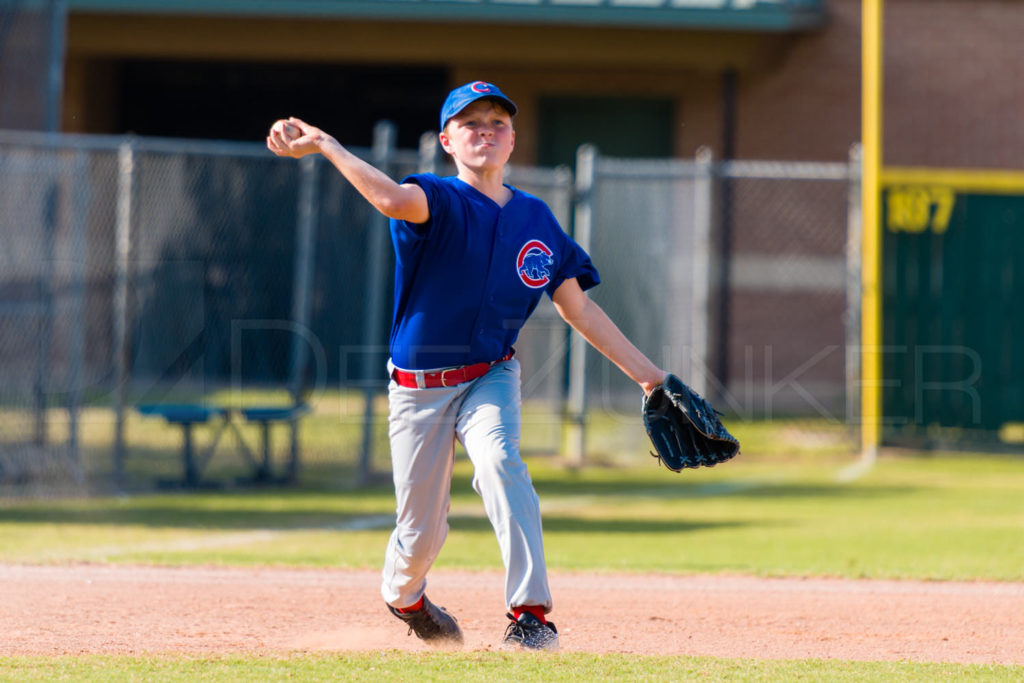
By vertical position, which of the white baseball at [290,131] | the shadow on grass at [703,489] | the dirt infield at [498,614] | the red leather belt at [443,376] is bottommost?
the dirt infield at [498,614]

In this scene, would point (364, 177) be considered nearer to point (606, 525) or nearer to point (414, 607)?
point (414, 607)

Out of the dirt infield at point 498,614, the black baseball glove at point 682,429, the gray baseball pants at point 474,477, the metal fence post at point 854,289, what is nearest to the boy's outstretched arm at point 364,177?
the gray baseball pants at point 474,477

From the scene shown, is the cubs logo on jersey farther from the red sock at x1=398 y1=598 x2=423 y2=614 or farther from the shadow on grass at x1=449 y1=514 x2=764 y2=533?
the shadow on grass at x1=449 y1=514 x2=764 y2=533

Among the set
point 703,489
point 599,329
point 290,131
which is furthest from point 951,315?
point 290,131

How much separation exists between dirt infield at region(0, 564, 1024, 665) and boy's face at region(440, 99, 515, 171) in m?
1.78

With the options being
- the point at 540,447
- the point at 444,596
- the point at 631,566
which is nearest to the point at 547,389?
the point at 540,447

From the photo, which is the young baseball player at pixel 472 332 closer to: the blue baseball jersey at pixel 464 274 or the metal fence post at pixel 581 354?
the blue baseball jersey at pixel 464 274

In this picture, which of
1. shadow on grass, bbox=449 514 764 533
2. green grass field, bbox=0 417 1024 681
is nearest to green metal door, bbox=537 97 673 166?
green grass field, bbox=0 417 1024 681

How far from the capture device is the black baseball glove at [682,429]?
16.1ft

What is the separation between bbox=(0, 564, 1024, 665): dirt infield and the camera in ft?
16.2

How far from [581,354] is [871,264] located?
2892 millimetres

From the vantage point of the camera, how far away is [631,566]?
713cm

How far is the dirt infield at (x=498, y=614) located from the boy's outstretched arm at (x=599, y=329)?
1048mm

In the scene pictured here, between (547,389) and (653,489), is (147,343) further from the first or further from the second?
(653,489)
